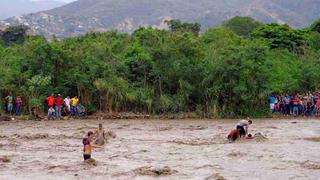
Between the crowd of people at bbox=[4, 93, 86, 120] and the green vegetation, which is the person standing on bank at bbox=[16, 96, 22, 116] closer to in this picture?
the crowd of people at bbox=[4, 93, 86, 120]

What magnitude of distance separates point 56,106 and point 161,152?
43.9 ft

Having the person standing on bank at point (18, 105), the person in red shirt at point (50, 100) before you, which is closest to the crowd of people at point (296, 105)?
the person in red shirt at point (50, 100)

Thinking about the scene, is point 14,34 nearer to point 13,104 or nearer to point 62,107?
point 13,104

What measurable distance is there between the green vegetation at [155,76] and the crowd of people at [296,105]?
2.30ft

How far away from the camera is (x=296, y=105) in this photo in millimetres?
34875

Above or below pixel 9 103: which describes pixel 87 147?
below

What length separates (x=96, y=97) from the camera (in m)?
34.9

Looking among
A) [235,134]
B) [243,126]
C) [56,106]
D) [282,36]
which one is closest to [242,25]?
[282,36]

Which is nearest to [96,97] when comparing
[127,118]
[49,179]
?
[127,118]

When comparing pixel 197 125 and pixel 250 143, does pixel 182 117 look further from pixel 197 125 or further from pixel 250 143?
pixel 250 143

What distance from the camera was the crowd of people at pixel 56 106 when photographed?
107 ft

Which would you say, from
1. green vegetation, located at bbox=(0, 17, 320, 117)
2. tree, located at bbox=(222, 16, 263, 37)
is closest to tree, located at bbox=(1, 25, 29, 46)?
green vegetation, located at bbox=(0, 17, 320, 117)

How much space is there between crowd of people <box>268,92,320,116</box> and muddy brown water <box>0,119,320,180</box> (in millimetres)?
4429

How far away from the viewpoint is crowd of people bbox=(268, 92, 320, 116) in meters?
34.8
